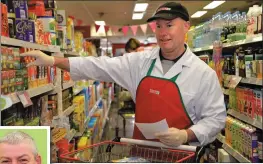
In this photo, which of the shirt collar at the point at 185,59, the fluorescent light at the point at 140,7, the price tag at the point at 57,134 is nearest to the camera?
the shirt collar at the point at 185,59

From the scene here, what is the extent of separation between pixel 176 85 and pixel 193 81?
0.37 ft

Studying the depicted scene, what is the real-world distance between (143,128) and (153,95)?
0.70 ft

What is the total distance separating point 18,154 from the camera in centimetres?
93

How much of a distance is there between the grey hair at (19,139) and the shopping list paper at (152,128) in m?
1.09

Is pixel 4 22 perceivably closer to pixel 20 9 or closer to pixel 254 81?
pixel 20 9

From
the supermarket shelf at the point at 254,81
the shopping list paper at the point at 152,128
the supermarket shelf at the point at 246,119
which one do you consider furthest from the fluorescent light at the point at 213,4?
the shopping list paper at the point at 152,128

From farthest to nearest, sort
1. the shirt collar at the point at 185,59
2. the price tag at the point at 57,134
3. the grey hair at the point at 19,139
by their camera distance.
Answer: the price tag at the point at 57,134
the shirt collar at the point at 185,59
the grey hair at the point at 19,139

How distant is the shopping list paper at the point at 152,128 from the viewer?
196 cm

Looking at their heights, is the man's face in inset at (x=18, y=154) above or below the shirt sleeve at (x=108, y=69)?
below

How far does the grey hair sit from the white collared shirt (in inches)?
49.8

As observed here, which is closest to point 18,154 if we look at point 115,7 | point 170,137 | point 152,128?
point 170,137

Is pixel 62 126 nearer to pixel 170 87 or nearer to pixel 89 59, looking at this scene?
pixel 89 59

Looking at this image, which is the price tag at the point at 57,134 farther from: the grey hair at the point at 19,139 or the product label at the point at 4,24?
the grey hair at the point at 19,139

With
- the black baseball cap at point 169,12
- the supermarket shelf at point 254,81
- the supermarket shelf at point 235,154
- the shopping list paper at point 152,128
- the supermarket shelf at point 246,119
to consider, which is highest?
the black baseball cap at point 169,12
